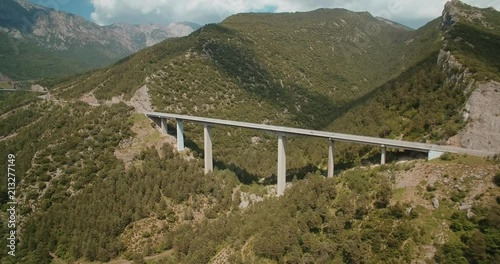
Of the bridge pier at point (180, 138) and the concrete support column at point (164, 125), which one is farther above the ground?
the concrete support column at point (164, 125)

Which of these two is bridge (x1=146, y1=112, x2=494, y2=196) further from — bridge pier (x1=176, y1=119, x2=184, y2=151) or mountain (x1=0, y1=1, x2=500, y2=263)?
mountain (x1=0, y1=1, x2=500, y2=263)

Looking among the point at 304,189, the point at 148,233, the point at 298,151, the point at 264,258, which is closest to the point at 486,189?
the point at 304,189

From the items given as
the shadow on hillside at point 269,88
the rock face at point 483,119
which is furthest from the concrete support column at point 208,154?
the rock face at point 483,119

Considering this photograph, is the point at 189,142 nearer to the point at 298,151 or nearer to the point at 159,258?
the point at 298,151

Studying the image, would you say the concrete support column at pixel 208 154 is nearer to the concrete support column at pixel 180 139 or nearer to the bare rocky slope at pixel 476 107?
the concrete support column at pixel 180 139

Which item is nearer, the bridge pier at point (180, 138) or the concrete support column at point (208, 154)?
the concrete support column at point (208, 154)

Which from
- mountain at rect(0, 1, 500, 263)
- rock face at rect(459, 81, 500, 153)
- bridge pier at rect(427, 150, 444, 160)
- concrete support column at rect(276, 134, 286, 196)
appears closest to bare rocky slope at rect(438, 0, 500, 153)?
rock face at rect(459, 81, 500, 153)
